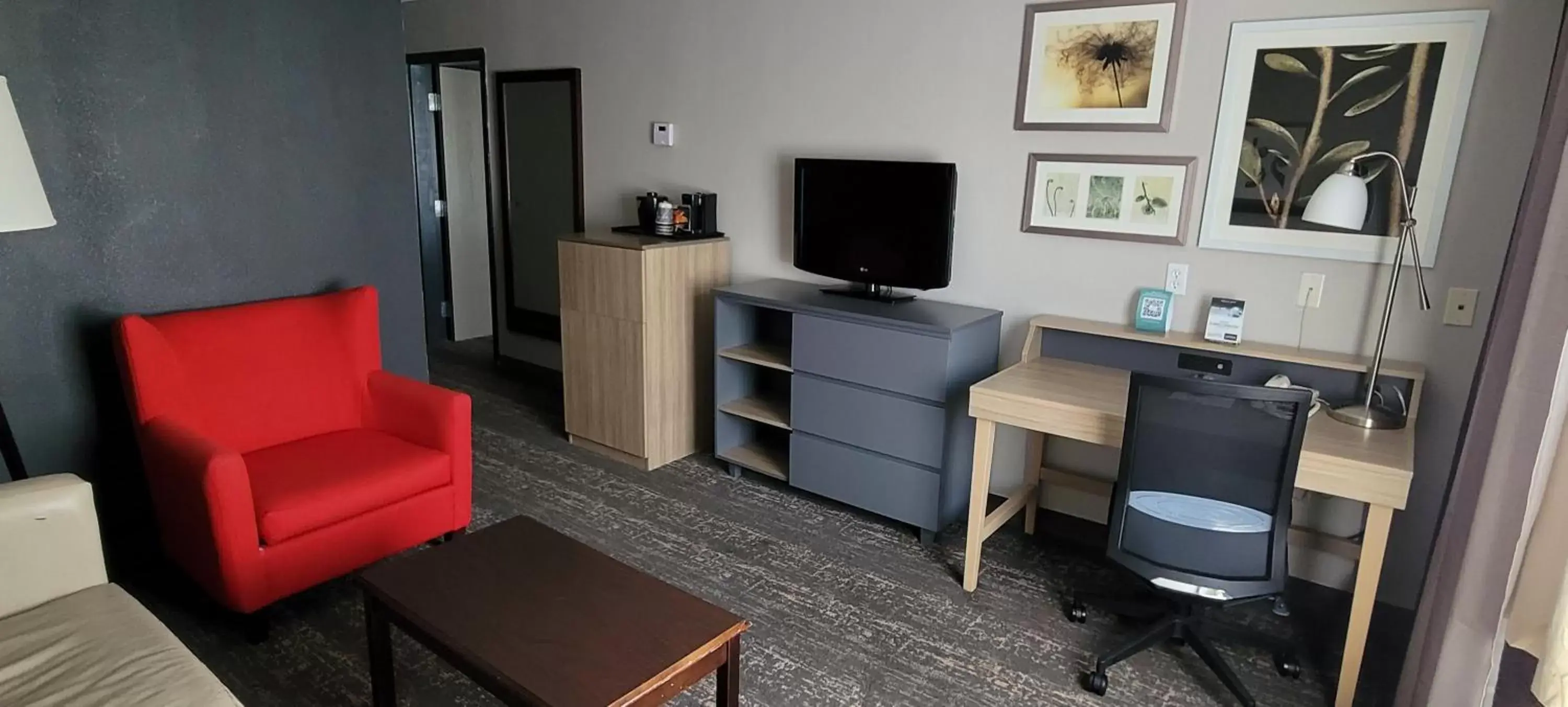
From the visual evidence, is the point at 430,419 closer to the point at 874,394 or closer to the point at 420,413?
the point at 420,413

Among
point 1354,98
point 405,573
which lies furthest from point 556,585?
point 1354,98

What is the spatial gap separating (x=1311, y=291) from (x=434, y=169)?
5203mm

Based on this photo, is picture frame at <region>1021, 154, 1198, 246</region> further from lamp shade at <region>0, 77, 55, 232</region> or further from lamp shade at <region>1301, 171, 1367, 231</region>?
lamp shade at <region>0, 77, 55, 232</region>

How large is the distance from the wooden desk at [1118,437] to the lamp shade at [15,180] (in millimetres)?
2569

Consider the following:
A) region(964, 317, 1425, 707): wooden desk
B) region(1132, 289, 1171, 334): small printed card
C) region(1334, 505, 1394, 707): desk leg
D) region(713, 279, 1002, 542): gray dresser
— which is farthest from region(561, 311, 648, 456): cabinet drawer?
region(1334, 505, 1394, 707): desk leg

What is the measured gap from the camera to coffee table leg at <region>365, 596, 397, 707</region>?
1967 millimetres

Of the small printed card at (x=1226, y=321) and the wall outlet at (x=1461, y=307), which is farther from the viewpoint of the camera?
the small printed card at (x=1226, y=321)

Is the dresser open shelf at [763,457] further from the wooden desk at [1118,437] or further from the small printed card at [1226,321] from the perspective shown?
the small printed card at [1226,321]

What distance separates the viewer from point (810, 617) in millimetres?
2666

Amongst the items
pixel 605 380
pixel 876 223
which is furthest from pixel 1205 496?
pixel 605 380

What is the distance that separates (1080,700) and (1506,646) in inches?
36.9

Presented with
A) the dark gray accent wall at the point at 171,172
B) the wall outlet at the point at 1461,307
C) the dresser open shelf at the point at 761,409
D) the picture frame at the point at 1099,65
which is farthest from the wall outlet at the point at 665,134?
the wall outlet at the point at 1461,307

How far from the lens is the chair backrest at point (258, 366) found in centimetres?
254

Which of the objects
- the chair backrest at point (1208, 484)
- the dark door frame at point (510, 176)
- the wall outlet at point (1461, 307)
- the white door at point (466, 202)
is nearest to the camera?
the chair backrest at point (1208, 484)
